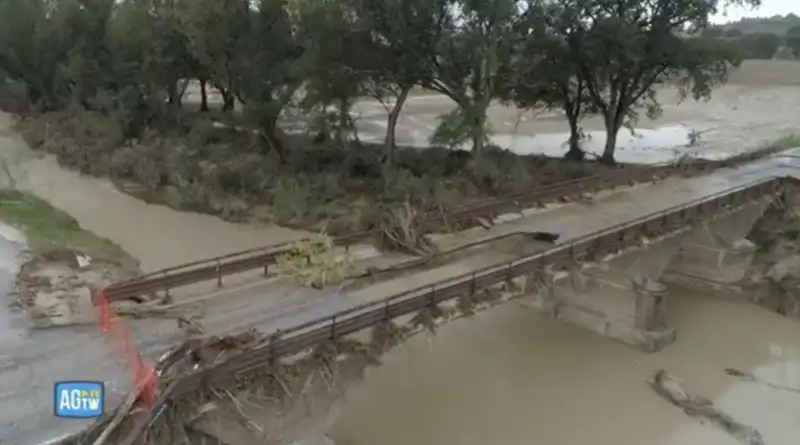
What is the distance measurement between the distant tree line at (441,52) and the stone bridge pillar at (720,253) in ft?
30.5

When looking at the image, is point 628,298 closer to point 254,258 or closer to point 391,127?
point 254,258

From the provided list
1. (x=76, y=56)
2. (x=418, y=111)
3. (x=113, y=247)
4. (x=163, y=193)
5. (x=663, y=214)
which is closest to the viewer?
(x=663, y=214)

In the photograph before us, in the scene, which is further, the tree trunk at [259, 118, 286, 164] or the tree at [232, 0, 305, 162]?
the tree trunk at [259, 118, 286, 164]

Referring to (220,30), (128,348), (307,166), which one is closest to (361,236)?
(128,348)

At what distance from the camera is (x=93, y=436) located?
8.04 meters

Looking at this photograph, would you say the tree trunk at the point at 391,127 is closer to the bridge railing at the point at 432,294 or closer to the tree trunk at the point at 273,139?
the tree trunk at the point at 273,139

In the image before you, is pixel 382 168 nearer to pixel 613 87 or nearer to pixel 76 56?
pixel 613 87

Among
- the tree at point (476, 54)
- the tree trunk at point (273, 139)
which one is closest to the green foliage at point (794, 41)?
the tree at point (476, 54)

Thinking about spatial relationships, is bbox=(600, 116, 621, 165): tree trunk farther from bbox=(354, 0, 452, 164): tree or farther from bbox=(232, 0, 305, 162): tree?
bbox=(232, 0, 305, 162): tree

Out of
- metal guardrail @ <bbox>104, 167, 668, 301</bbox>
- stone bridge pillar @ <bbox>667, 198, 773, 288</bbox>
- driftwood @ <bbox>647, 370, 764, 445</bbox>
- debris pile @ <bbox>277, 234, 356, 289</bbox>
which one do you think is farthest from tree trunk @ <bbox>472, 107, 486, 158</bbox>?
debris pile @ <bbox>277, 234, 356, 289</bbox>

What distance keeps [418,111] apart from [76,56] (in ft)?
93.1

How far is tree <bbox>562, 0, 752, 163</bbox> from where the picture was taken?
29875 mm

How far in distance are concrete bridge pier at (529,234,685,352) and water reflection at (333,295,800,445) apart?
0.39 m

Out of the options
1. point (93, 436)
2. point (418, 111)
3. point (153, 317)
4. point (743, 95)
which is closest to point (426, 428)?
point (153, 317)
